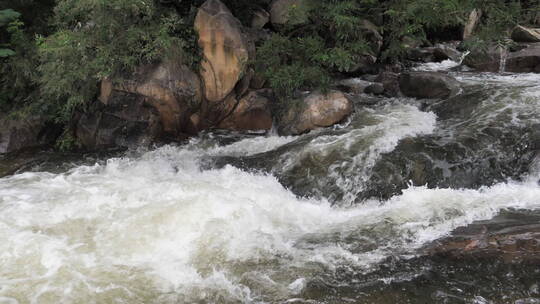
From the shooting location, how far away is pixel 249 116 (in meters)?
8.54

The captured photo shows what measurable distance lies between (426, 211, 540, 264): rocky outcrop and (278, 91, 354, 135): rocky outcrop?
12.4 ft

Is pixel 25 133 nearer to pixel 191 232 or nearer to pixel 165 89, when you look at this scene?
pixel 165 89

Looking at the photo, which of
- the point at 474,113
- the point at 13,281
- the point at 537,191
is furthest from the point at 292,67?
the point at 13,281

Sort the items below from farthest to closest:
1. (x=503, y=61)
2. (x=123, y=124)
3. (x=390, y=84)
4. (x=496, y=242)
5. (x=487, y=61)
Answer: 1. (x=487, y=61)
2. (x=503, y=61)
3. (x=390, y=84)
4. (x=123, y=124)
5. (x=496, y=242)

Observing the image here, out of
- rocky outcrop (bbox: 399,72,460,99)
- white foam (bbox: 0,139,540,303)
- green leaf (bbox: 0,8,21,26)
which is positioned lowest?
white foam (bbox: 0,139,540,303)

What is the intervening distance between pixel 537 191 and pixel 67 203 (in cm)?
660

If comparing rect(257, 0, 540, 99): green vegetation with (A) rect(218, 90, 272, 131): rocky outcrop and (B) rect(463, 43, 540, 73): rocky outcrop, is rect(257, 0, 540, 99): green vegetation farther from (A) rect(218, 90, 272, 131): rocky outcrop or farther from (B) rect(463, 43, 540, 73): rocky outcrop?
(B) rect(463, 43, 540, 73): rocky outcrop

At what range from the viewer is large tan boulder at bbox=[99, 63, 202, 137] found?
7.84m

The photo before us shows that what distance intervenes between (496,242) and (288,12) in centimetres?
628

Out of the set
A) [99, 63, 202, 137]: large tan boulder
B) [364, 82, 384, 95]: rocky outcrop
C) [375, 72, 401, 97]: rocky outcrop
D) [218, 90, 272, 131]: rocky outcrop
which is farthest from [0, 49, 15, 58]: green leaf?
[375, 72, 401, 97]: rocky outcrop

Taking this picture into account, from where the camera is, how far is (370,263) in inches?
172

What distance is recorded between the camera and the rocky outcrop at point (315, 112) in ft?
26.7

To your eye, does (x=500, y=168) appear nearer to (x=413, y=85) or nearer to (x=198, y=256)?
(x=413, y=85)

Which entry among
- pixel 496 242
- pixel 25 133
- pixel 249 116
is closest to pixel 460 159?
pixel 496 242
